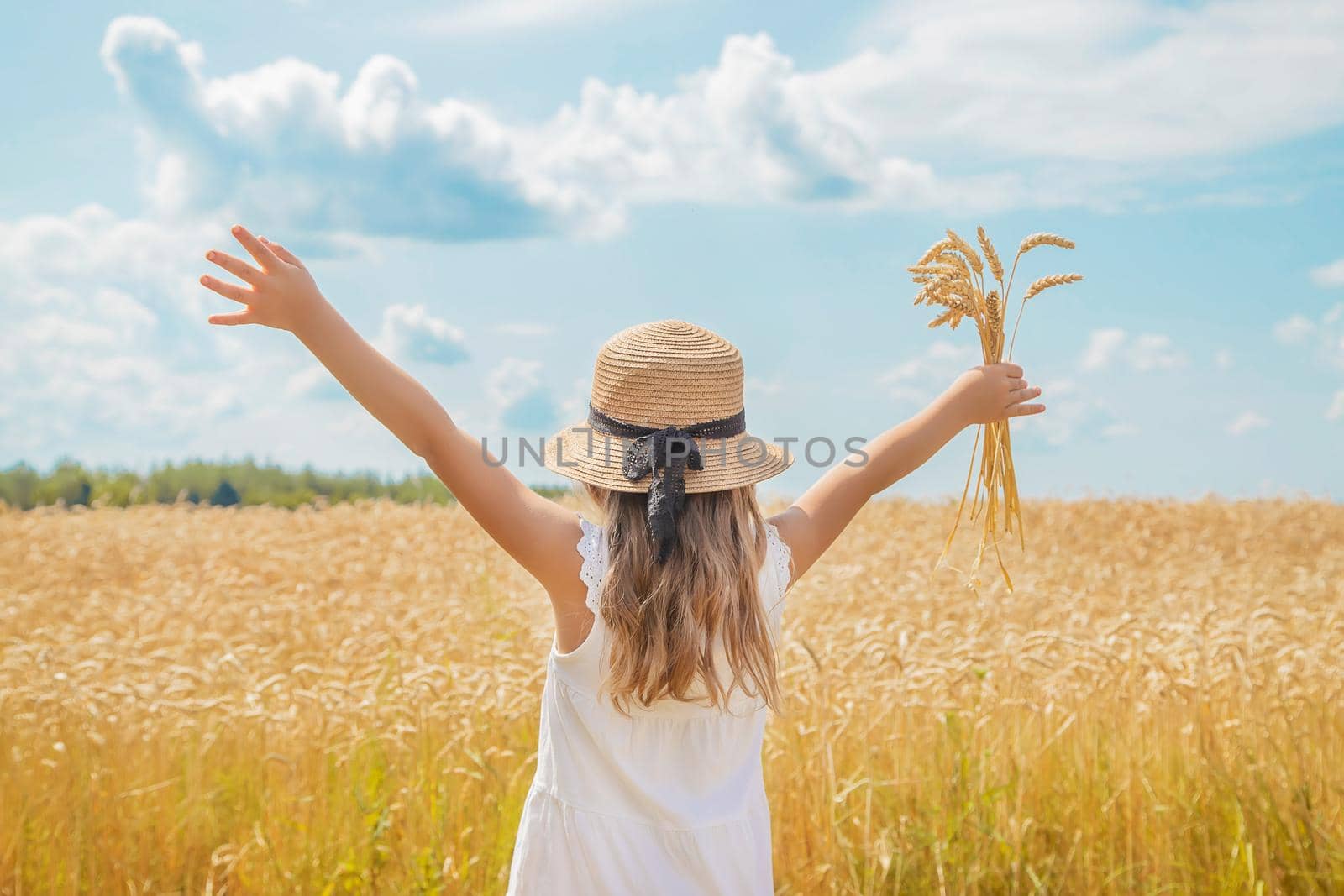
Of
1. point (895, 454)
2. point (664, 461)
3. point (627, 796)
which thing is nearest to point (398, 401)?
point (664, 461)

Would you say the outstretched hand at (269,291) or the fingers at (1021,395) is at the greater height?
the outstretched hand at (269,291)

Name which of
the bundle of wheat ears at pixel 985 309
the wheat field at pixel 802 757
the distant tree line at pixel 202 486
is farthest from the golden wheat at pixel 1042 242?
the distant tree line at pixel 202 486

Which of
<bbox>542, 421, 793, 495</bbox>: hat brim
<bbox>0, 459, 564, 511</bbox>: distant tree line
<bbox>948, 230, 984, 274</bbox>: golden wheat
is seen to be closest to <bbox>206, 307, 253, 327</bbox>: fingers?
<bbox>542, 421, 793, 495</bbox>: hat brim

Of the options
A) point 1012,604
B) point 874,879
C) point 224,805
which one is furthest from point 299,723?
point 1012,604

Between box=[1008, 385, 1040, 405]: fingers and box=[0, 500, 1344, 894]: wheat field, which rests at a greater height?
box=[1008, 385, 1040, 405]: fingers

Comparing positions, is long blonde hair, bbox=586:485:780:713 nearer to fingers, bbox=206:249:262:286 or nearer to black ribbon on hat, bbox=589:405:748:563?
black ribbon on hat, bbox=589:405:748:563

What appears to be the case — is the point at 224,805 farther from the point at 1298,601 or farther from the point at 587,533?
the point at 1298,601

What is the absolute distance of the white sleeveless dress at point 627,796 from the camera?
2.04m

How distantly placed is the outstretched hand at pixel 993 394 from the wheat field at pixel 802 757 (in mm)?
1060

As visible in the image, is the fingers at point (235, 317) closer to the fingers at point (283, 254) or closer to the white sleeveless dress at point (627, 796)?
the fingers at point (283, 254)

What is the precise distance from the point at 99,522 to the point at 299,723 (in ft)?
27.8

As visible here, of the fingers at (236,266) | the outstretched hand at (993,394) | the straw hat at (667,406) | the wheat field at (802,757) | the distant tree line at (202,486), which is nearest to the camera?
the fingers at (236,266)

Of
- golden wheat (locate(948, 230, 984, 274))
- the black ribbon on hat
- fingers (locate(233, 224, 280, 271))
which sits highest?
golden wheat (locate(948, 230, 984, 274))

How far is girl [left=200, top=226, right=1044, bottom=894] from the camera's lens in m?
1.98
